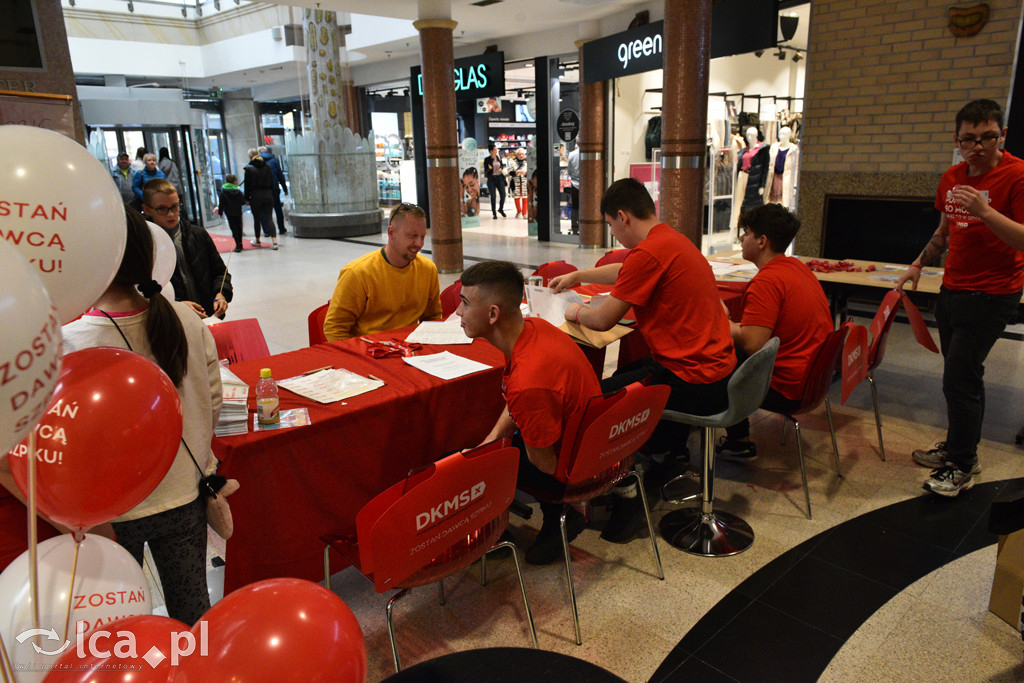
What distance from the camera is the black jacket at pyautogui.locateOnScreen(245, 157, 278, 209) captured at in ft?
37.6

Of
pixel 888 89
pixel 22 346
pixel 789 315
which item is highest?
pixel 888 89

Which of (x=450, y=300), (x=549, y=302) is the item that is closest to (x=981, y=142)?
(x=549, y=302)

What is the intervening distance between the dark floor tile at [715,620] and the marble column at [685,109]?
5.05 metres

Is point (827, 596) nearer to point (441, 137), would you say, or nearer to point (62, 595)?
point (62, 595)

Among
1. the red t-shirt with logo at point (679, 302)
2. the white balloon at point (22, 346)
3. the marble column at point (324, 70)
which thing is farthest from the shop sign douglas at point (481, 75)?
the white balloon at point (22, 346)

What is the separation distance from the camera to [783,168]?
395 inches

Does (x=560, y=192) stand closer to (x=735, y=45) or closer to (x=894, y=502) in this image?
(x=735, y=45)

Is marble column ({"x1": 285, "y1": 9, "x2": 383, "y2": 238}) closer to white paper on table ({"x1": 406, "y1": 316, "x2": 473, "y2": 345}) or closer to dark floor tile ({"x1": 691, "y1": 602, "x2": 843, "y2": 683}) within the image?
white paper on table ({"x1": 406, "y1": 316, "x2": 473, "y2": 345})

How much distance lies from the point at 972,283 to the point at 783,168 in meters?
7.62

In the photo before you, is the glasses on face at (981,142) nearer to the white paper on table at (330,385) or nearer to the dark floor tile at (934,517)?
the dark floor tile at (934,517)

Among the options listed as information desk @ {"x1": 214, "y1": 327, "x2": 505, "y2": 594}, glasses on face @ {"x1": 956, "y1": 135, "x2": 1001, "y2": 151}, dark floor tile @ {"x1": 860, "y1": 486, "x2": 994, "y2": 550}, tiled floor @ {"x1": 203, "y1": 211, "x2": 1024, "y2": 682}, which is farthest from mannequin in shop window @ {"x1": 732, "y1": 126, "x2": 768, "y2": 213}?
information desk @ {"x1": 214, "y1": 327, "x2": 505, "y2": 594}

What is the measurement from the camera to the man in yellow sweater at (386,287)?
332 centimetres

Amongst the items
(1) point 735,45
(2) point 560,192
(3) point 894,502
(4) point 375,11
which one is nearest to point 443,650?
(3) point 894,502

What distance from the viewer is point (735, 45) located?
701 cm
